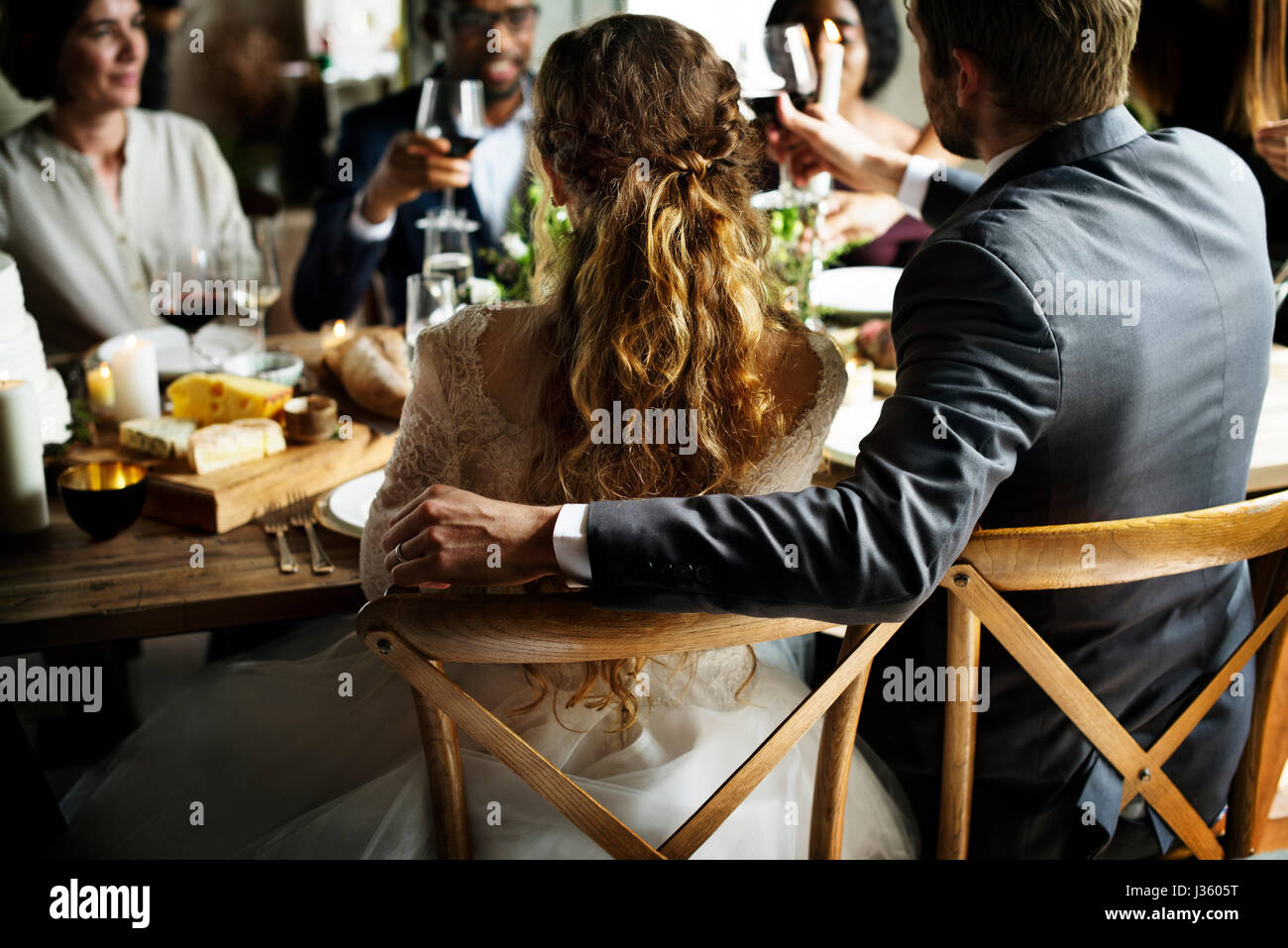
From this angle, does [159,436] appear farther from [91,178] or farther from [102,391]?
[91,178]

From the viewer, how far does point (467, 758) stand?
3.50 feet

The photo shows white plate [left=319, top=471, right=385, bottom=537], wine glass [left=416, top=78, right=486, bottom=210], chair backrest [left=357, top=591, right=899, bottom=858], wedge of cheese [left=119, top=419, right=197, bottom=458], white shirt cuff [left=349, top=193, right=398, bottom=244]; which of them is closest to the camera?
chair backrest [left=357, top=591, right=899, bottom=858]

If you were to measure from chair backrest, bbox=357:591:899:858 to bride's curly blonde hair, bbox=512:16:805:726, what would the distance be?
0.21m

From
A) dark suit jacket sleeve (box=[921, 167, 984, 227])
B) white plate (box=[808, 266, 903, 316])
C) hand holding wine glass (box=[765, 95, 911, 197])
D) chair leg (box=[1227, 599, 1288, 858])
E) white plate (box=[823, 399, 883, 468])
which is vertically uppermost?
hand holding wine glass (box=[765, 95, 911, 197])

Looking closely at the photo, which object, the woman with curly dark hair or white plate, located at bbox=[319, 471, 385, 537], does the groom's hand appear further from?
the woman with curly dark hair

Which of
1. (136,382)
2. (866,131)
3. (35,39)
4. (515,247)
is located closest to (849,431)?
(515,247)

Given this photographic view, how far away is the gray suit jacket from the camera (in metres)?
0.81

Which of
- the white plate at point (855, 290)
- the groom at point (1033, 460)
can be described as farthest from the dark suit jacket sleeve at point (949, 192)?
the groom at point (1033, 460)

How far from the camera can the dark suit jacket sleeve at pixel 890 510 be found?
0.80 meters

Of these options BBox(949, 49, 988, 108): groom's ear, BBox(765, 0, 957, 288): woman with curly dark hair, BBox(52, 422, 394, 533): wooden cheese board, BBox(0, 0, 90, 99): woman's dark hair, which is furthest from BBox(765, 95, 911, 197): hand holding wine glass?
BBox(0, 0, 90, 99): woman's dark hair

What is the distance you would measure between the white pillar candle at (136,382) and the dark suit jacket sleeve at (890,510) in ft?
3.12

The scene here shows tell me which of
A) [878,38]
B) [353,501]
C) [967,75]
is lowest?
[353,501]

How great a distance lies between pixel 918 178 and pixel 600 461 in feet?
3.32
